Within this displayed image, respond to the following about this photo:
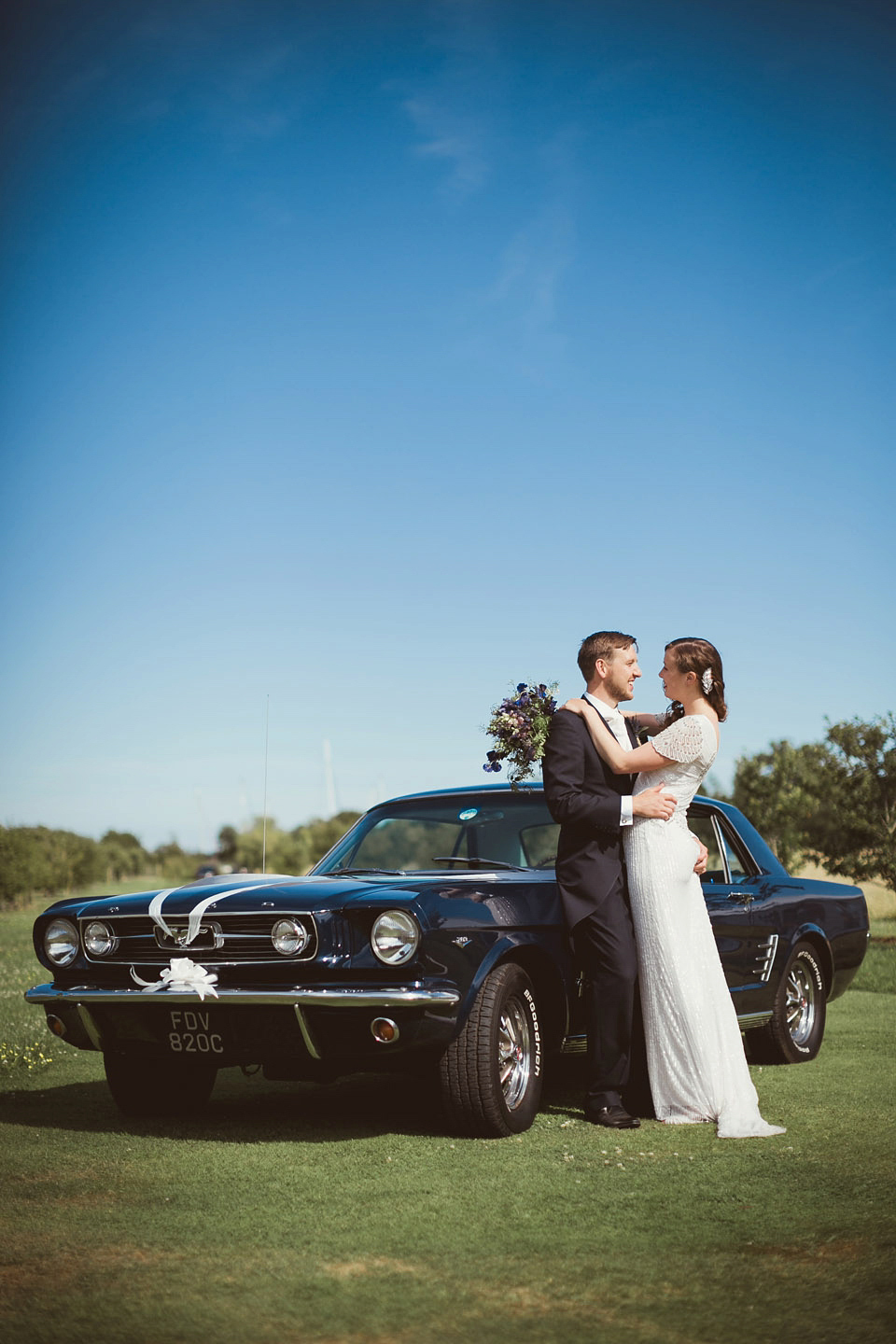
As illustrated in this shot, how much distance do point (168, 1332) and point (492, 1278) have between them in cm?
87

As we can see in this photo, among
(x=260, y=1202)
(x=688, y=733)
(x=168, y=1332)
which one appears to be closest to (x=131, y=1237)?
(x=260, y=1202)

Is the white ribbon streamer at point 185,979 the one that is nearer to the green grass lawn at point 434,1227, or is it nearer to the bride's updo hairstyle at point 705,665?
the green grass lawn at point 434,1227

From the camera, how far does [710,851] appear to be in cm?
787

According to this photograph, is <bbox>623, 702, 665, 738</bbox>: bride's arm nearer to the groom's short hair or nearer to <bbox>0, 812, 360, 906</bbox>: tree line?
the groom's short hair

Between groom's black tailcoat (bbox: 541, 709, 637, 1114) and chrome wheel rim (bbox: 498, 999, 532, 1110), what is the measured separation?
31 centimetres

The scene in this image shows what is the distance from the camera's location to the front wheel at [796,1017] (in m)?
7.70

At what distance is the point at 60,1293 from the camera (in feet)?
11.6

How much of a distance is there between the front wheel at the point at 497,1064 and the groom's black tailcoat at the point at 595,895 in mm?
295

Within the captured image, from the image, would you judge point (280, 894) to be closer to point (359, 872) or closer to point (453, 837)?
point (359, 872)

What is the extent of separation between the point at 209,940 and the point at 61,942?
0.91 meters

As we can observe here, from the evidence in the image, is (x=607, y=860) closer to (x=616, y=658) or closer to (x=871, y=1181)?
(x=616, y=658)

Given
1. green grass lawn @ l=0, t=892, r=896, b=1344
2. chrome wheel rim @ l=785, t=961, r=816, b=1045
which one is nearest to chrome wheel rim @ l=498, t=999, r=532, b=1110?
green grass lawn @ l=0, t=892, r=896, b=1344

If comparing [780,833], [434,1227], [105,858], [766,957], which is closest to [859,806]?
[780,833]

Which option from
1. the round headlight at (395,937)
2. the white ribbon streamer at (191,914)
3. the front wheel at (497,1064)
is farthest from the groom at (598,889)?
the white ribbon streamer at (191,914)
